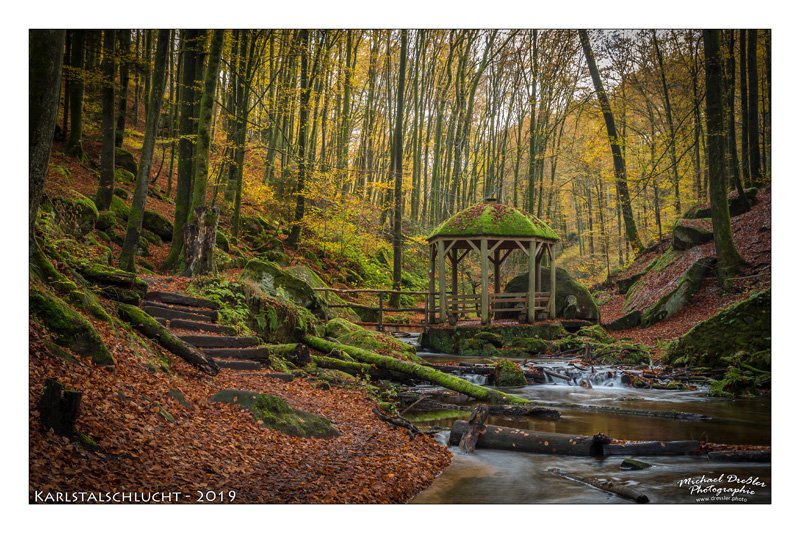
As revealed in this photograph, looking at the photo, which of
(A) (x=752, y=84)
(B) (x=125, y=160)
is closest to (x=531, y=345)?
(A) (x=752, y=84)

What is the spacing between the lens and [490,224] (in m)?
15.9

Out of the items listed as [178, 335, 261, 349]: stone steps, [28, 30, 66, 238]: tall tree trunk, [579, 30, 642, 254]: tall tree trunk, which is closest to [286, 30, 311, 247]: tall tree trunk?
[579, 30, 642, 254]: tall tree trunk

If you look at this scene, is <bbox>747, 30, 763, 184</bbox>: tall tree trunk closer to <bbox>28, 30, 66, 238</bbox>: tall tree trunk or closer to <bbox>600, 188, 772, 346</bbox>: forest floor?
<bbox>600, 188, 772, 346</bbox>: forest floor

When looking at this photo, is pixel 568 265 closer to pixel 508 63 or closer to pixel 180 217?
pixel 508 63

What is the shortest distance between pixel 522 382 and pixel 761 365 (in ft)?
13.0

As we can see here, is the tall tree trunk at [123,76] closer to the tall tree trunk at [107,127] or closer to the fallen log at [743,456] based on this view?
the tall tree trunk at [107,127]

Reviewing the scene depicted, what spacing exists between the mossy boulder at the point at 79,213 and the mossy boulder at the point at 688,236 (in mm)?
16142

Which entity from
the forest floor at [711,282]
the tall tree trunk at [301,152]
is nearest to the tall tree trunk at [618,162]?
the forest floor at [711,282]

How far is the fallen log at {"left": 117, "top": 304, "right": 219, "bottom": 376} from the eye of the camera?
7.49 meters

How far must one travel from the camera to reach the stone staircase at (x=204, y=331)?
845cm

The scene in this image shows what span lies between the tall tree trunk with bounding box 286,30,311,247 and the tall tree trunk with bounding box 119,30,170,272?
404cm

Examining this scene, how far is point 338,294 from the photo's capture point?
19.5m

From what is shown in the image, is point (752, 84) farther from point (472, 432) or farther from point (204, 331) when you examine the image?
point (204, 331)

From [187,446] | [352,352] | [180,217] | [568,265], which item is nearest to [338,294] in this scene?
[180,217]
